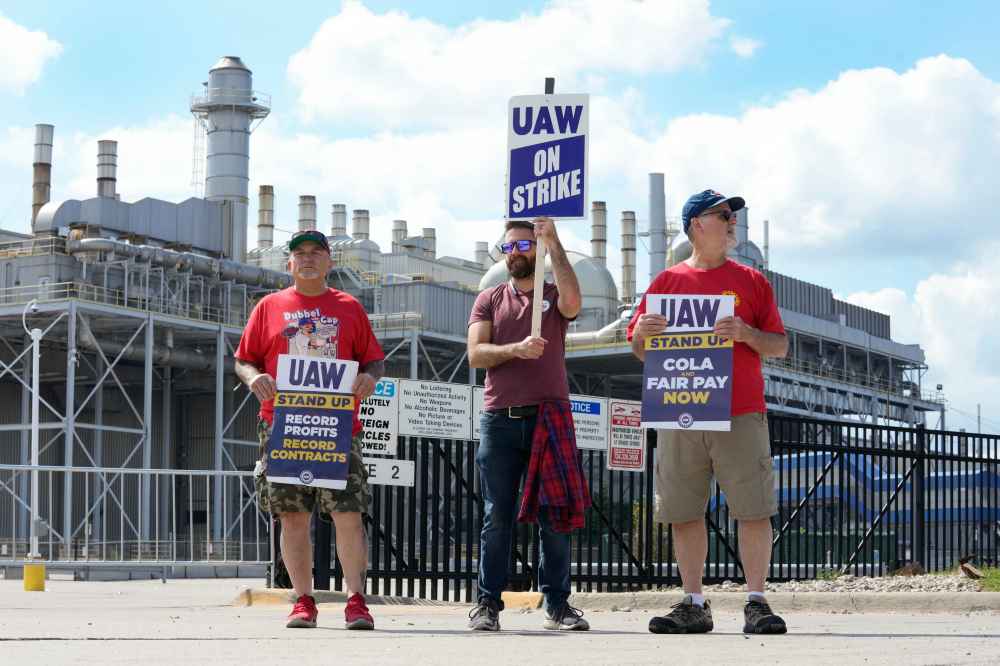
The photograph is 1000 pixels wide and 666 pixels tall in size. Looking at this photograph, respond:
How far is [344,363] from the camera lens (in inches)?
280

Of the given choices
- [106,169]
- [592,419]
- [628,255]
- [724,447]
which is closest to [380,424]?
[592,419]

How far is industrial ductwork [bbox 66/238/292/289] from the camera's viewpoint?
148 ft

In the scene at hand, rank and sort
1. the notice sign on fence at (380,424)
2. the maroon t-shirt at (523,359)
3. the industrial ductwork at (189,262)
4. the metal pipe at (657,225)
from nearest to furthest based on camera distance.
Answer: the maroon t-shirt at (523,359) < the notice sign on fence at (380,424) < the industrial ductwork at (189,262) < the metal pipe at (657,225)

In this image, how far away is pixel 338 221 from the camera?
7106 centimetres

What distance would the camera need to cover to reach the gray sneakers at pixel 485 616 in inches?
274

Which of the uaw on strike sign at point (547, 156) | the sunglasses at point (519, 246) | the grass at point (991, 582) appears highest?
the uaw on strike sign at point (547, 156)

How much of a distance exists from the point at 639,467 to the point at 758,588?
679 centimetres

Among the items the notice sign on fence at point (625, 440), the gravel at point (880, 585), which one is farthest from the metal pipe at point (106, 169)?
the gravel at point (880, 585)

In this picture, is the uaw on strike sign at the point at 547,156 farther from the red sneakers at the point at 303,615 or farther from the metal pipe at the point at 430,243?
the metal pipe at the point at 430,243

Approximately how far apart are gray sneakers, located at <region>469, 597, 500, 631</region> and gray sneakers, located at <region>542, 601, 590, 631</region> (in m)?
0.25

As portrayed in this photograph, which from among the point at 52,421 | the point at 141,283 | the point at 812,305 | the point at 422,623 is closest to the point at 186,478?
the point at 52,421

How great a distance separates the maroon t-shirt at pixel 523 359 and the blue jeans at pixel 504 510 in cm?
11

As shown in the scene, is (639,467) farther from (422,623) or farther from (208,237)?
(208,237)

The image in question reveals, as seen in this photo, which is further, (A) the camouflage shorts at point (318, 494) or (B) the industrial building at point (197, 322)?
(B) the industrial building at point (197, 322)
